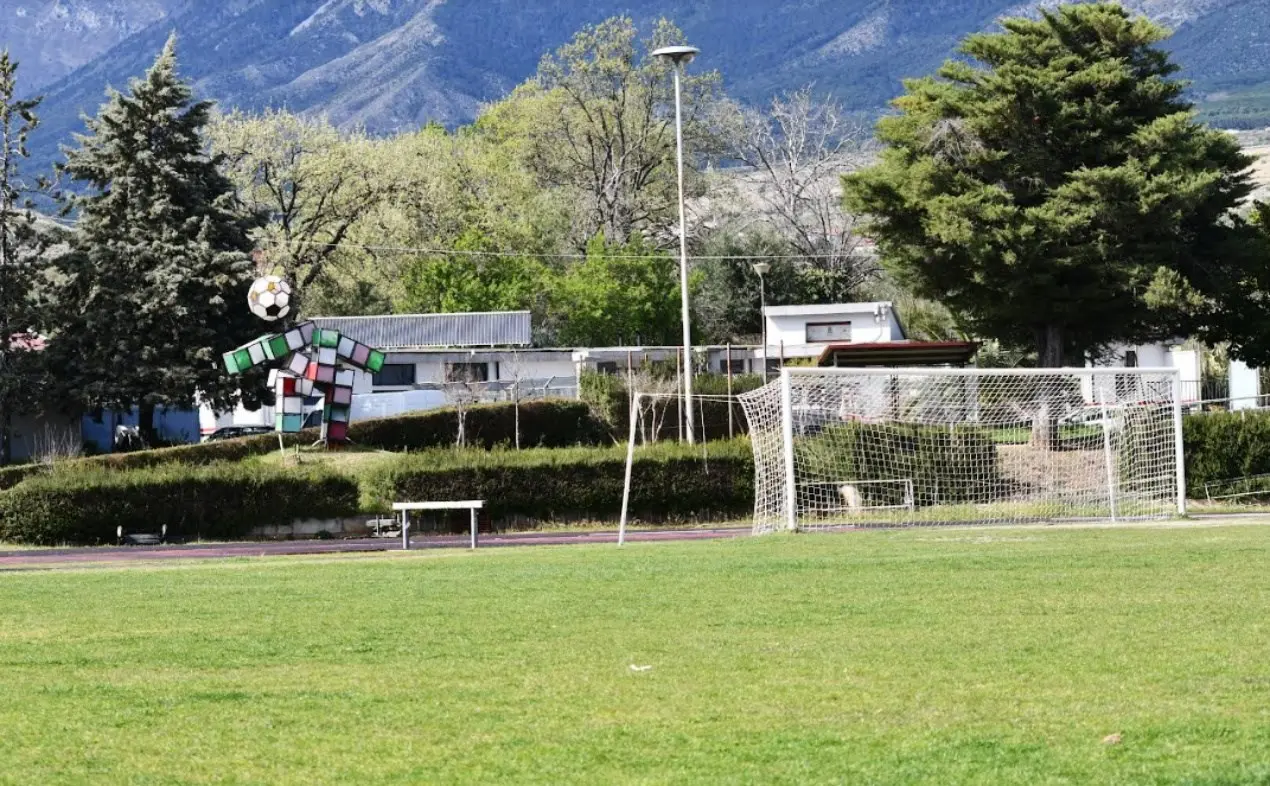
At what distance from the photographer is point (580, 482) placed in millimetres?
36906

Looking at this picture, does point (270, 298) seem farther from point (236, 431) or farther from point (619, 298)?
point (619, 298)

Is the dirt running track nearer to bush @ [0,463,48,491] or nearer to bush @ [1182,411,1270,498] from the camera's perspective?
bush @ [0,463,48,491]

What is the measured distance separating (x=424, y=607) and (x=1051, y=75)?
3986cm

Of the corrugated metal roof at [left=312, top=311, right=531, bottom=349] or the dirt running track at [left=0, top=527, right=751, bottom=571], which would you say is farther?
the corrugated metal roof at [left=312, top=311, right=531, bottom=349]

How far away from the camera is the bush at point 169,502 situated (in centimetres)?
3425

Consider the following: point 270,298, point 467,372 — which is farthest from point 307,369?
point 467,372

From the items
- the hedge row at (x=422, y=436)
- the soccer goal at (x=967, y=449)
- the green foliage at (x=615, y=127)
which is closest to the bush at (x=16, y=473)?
the hedge row at (x=422, y=436)

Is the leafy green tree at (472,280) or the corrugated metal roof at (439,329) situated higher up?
the leafy green tree at (472,280)

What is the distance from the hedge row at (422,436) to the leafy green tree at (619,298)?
86.5 ft

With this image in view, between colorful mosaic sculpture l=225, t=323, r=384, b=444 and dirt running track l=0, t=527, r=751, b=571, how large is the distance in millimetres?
6962

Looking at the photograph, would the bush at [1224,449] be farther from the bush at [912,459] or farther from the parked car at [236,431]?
the parked car at [236,431]

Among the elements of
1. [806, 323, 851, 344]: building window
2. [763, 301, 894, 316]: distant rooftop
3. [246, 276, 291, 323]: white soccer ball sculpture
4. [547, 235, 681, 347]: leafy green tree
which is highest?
[547, 235, 681, 347]: leafy green tree

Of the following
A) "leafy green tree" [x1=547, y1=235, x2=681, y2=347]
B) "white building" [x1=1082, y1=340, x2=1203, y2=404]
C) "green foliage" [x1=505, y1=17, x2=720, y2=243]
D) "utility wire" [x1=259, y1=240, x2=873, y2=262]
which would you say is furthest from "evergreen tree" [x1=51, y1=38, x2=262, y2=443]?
"green foliage" [x1=505, y1=17, x2=720, y2=243]

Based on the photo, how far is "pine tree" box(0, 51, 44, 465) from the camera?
167 feet
